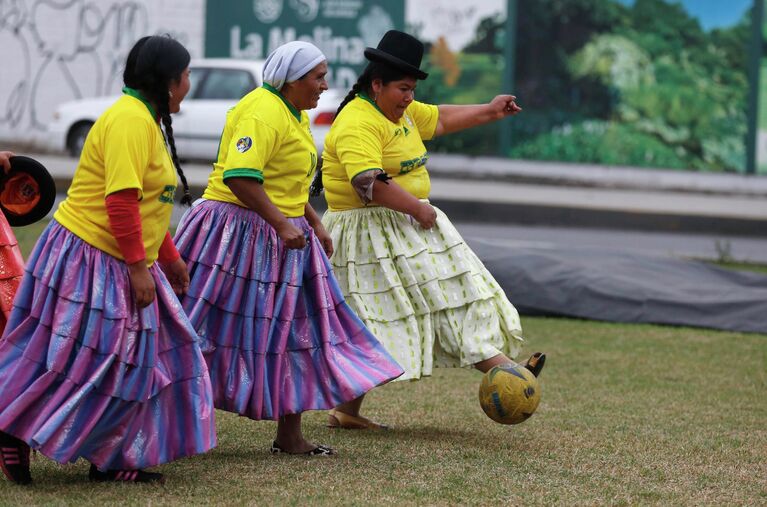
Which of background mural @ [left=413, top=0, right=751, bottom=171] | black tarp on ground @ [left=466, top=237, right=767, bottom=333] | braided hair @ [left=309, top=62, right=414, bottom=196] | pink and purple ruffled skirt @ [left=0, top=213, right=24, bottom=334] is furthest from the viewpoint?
background mural @ [left=413, top=0, right=751, bottom=171]

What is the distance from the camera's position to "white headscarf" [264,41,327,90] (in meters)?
4.79

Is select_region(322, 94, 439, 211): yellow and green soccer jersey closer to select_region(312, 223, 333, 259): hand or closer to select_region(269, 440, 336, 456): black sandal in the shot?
select_region(312, 223, 333, 259): hand

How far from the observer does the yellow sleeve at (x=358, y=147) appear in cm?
518

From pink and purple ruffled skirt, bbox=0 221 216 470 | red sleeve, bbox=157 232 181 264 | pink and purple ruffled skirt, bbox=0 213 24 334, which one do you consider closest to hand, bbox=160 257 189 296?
red sleeve, bbox=157 232 181 264

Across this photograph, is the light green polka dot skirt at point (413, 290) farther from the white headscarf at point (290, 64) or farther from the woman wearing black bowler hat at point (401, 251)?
the white headscarf at point (290, 64)

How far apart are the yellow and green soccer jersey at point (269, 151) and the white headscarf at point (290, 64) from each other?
6 centimetres

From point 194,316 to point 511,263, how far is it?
428cm

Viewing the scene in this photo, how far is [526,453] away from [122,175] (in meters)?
2.02

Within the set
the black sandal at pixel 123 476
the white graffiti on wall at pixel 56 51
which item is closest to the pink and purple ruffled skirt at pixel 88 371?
the black sandal at pixel 123 476

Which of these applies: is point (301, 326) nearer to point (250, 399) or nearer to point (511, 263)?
point (250, 399)

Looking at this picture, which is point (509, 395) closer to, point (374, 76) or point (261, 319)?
point (261, 319)

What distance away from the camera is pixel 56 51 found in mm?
21453

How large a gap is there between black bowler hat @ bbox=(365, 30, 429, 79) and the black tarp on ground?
349 centimetres

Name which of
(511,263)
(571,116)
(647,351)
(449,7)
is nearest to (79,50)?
(449,7)
